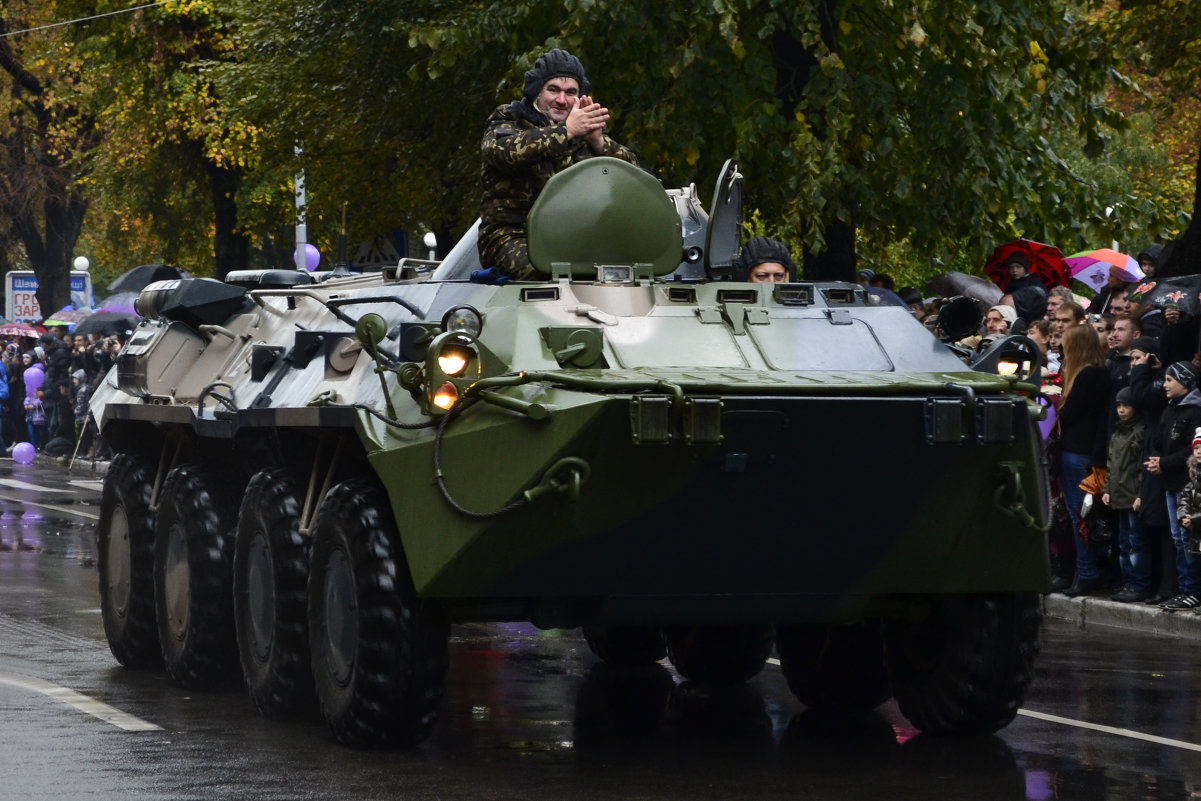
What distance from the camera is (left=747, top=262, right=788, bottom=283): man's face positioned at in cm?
1081

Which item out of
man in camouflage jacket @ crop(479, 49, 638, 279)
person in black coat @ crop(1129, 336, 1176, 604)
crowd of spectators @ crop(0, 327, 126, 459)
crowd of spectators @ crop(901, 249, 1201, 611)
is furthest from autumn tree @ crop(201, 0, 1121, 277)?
crowd of spectators @ crop(0, 327, 126, 459)

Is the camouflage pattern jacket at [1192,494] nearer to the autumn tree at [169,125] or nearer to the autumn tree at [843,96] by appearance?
the autumn tree at [843,96]

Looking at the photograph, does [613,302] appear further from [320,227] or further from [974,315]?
[320,227]

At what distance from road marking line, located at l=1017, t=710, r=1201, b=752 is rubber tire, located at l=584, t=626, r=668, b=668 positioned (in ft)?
7.17

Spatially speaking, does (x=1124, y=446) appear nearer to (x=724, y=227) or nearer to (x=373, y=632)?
(x=724, y=227)

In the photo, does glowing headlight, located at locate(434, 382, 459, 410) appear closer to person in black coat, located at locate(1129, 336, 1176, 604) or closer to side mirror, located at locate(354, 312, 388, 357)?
side mirror, located at locate(354, 312, 388, 357)

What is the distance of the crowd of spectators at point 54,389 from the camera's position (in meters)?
32.8

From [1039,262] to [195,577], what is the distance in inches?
398

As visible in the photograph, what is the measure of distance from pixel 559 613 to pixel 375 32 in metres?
15.3

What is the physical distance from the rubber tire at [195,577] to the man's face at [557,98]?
2393 mm

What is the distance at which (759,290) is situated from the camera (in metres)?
9.48

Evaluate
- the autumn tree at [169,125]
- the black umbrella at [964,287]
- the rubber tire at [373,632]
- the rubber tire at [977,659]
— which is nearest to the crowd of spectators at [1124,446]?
the black umbrella at [964,287]

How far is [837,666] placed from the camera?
1033 centimetres

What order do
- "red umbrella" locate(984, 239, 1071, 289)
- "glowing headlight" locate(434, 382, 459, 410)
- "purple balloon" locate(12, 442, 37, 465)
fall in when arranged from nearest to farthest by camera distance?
"glowing headlight" locate(434, 382, 459, 410)
"red umbrella" locate(984, 239, 1071, 289)
"purple balloon" locate(12, 442, 37, 465)
